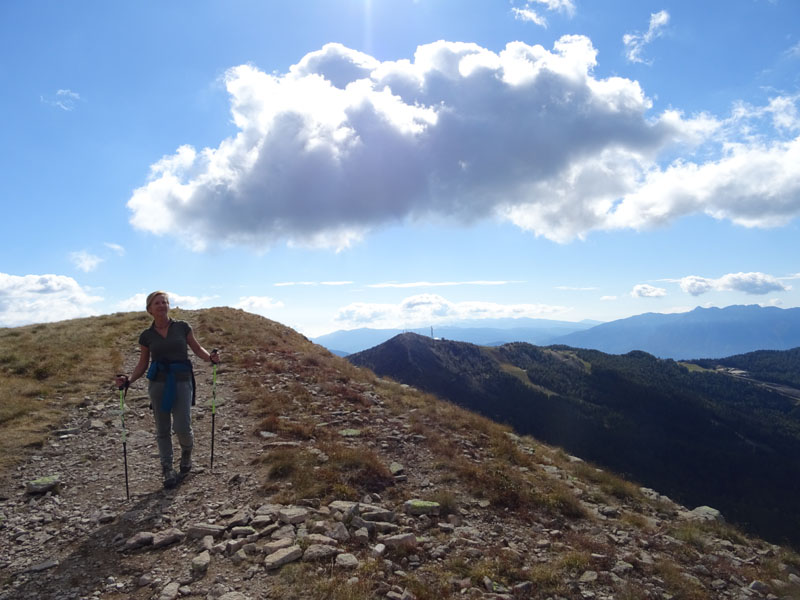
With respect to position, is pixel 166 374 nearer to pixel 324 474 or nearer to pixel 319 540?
pixel 324 474

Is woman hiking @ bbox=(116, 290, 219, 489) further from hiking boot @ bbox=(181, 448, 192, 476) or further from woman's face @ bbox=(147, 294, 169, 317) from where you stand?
hiking boot @ bbox=(181, 448, 192, 476)

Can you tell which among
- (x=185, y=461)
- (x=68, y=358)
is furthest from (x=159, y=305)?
(x=68, y=358)

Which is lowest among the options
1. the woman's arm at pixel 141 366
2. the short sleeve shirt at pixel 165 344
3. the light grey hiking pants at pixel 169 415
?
the light grey hiking pants at pixel 169 415

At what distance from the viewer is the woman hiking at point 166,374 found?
29.4 feet

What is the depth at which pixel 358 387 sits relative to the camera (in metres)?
19.1

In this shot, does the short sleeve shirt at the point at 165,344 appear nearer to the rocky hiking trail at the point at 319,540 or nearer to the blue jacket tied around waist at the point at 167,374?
the blue jacket tied around waist at the point at 167,374

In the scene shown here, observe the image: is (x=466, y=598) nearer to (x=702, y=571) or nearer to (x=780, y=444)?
(x=702, y=571)

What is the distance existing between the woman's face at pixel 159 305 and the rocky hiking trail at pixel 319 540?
12.1ft

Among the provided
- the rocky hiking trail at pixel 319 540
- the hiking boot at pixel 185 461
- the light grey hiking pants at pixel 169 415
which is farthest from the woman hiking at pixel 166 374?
the rocky hiking trail at pixel 319 540

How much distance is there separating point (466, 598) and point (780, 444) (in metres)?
204

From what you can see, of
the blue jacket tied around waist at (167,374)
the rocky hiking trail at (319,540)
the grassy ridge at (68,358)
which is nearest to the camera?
the rocky hiking trail at (319,540)

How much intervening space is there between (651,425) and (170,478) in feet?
594

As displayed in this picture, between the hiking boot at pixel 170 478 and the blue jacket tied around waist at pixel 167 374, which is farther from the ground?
the blue jacket tied around waist at pixel 167 374

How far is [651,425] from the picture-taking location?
157500 mm
